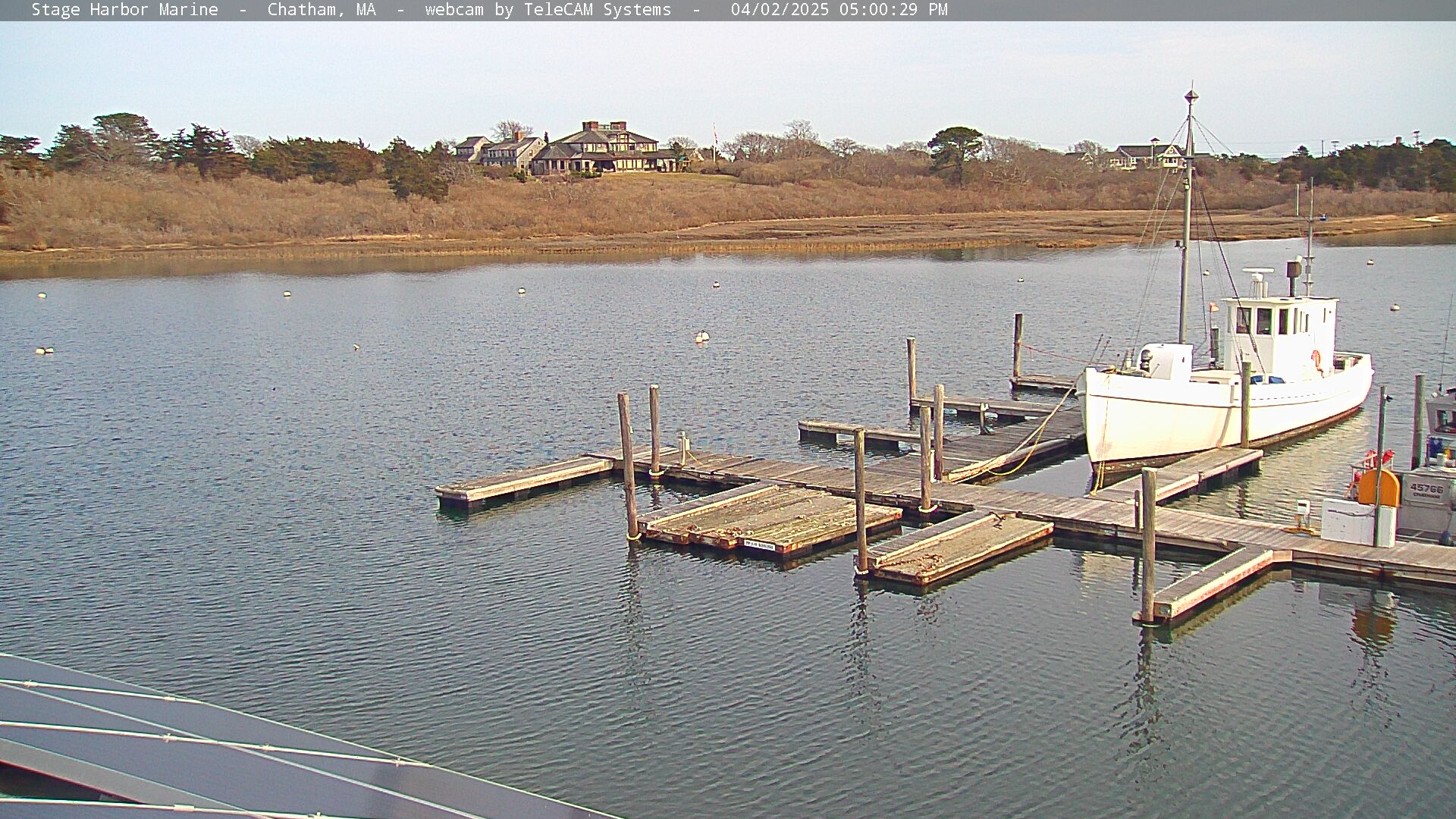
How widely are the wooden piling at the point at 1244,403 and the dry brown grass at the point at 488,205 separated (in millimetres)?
89683

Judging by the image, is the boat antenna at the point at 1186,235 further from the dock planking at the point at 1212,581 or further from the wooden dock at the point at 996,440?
the dock planking at the point at 1212,581

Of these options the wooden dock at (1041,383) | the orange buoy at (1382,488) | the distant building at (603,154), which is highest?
the distant building at (603,154)

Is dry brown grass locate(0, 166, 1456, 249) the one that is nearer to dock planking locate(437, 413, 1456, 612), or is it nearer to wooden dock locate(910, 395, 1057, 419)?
wooden dock locate(910, 395, 1057, 419)

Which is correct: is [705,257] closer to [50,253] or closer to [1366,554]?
[50,253]

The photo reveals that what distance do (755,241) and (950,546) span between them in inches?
3417

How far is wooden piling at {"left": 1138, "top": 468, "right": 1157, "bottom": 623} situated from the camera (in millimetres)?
19953

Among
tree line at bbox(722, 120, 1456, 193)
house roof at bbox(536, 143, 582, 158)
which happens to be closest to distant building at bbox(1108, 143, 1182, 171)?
tree line at bbox(722, 120, 1456, 193)

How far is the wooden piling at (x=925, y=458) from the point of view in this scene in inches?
1008

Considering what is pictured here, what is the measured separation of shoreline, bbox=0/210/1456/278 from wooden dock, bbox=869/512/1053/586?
261 feet

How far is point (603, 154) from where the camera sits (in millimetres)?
160250

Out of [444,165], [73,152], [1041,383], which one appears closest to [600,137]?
[444,165]

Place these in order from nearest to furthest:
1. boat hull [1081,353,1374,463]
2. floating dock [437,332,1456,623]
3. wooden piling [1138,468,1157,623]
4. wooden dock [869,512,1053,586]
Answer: wooden piling [1138,468,1157,623] < floating dock [437,332,1456,623] < wooden dock [869,512,1053,586] < boat hull [1081,353,1374,463]

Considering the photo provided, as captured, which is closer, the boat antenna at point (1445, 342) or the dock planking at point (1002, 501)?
the dock planking at point (1002, 501)

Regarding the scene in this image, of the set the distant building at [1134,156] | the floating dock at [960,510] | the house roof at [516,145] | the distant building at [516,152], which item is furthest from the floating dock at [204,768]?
the house roof at [516,145]
